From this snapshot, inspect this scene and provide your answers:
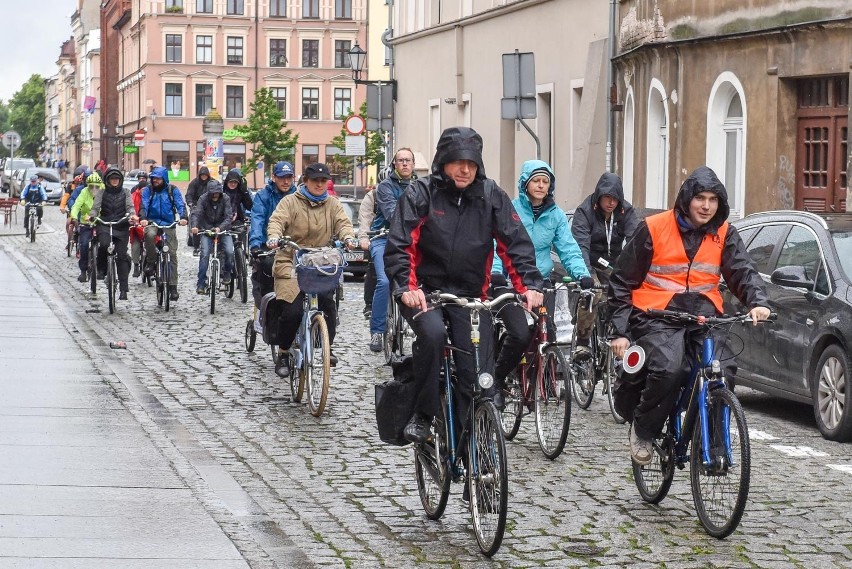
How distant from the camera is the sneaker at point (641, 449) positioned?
802cm

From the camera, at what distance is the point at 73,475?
8.68 m

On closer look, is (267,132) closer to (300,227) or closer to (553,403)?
(300,227)

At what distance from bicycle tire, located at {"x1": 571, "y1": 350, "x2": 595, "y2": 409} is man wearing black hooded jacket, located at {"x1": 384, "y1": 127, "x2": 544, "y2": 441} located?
428 centimetres

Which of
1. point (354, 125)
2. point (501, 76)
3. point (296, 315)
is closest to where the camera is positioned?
point (296, 315)

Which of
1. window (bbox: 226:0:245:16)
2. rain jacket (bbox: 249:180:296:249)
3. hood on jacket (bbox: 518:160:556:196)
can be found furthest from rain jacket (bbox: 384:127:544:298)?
window (bbox: 226:0:245:16)

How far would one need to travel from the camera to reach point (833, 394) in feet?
35.5

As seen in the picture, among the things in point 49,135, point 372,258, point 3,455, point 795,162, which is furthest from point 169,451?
point 49,135

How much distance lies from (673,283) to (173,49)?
314 ft

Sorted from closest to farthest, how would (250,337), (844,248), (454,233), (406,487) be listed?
(454,233) < (406,487) < (844,248) < (250,337)

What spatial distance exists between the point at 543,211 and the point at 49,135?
196 metres

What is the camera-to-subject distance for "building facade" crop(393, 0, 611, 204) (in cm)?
2967

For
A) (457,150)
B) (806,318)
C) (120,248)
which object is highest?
(457,150)

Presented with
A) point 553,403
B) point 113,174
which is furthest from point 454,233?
point 113,174

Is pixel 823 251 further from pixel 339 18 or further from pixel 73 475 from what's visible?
pixel 339 18
